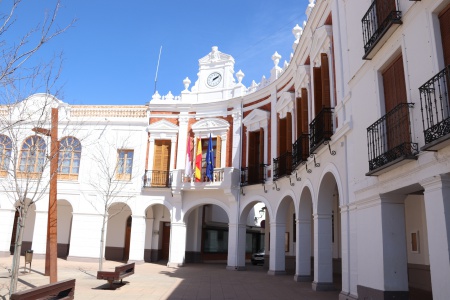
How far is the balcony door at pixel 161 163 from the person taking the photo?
2135 centimetres

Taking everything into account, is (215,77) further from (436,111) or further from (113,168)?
(436,111)

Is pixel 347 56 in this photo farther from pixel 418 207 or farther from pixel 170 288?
pixel 170 288

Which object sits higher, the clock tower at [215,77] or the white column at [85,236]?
the clock tower at [215,77]

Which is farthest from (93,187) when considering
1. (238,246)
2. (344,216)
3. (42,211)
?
(344,216)

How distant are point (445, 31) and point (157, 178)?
675 inches

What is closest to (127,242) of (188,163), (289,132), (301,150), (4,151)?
(188,163)

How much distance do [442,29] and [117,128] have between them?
18.6m

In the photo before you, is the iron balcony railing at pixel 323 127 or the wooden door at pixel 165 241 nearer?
the iron balcony railing at pixel 323 127

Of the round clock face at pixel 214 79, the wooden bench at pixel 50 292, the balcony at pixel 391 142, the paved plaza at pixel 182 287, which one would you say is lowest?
the paved plaza at pixel 182 287

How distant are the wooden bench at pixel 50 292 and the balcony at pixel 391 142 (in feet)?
19.8

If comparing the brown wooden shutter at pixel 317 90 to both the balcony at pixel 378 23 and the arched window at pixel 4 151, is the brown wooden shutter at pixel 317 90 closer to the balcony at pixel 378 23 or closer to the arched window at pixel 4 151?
the balcony at pixel 378 23

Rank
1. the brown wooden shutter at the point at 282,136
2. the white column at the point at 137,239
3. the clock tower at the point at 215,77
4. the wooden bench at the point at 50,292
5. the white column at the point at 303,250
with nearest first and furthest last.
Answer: the wooden bench at the point at 50,292 → the white column at the point at 303,250 → the brown wooden shutter at the point at 282,136 → the white column at the point at 137,239 → the clock tower at the point at 215,77

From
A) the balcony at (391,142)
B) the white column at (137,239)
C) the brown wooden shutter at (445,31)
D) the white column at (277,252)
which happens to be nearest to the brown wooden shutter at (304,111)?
the white column at (277,252)

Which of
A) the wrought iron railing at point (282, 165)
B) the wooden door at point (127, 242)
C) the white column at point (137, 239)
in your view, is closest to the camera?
the wrought iron railing at point (282, 165)
